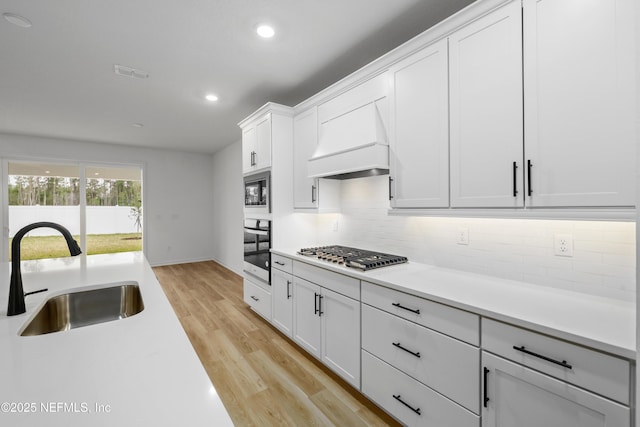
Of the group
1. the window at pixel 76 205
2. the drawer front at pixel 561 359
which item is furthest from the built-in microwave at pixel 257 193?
the window at pixel 76 205

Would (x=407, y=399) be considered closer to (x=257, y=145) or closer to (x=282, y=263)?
(x=282, y=263)

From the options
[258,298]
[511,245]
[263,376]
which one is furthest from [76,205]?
[511,245]

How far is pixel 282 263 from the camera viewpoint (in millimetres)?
2871

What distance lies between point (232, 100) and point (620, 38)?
334cm

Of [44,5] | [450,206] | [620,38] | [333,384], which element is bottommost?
[333,384]

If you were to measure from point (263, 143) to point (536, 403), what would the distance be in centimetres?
298

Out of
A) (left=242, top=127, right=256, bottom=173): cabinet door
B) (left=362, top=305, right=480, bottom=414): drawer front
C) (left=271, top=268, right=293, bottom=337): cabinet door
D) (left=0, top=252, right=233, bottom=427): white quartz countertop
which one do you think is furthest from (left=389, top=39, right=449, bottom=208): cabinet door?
(left=242, top=127, right=256, bottom=173): cabinet door

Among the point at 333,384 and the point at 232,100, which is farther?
the point at 232,100

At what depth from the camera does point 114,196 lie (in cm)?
594

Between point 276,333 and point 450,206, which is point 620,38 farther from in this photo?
point 276,333

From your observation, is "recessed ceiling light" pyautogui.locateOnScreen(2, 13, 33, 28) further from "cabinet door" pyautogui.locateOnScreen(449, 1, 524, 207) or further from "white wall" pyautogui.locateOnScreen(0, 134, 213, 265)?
"white wall" pyautogui.locateOnScreen(0, 134, 213, 265)

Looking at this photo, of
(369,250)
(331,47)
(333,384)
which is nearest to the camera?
(333,384)

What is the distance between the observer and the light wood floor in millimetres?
1853

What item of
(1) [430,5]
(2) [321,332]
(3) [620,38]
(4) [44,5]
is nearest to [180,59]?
(4) [44,5]
